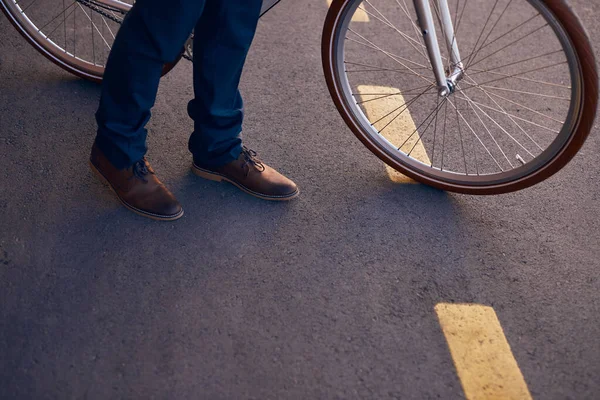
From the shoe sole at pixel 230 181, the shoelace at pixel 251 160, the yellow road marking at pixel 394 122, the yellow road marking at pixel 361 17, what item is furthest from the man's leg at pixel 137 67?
the yellow road marking at pixel 361 17

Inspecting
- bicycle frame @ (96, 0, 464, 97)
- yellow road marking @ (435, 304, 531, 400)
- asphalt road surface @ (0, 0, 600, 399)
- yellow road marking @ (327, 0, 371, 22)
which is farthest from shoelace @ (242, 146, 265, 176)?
yellow road marking @ (327, 0, 371, 22)

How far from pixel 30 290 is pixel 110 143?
523 millimetres

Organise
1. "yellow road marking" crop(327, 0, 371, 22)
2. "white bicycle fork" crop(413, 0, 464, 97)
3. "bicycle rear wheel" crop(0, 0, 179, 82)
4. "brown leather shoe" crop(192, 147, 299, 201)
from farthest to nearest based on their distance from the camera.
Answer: "yellow road marking" crop(327, 0, 371, 22), "bicycle rear wheel" crop(0, 0, 179, 82), "brown leather shoe" crop(192, 147, 299, 201), "white bicycle fork" crop(413, 0, 464, 97)

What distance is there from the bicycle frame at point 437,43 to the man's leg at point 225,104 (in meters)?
0.23

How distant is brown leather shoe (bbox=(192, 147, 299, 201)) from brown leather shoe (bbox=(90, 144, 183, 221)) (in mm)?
218

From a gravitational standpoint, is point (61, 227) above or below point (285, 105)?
below

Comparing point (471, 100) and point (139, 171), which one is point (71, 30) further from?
point (471, 100)

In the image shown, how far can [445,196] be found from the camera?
7.06 ft

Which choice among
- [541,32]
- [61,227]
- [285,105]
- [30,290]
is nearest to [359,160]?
[285,105]

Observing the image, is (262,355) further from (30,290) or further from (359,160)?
(359,160)

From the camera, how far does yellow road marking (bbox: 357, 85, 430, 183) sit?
229 centimetres

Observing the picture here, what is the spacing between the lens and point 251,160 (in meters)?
2.08

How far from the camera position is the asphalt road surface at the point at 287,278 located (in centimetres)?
157

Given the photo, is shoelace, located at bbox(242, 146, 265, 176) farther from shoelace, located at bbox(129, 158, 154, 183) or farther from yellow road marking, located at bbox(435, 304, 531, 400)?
yellow road marking, located at bbox(435, 304, 531, 400)
